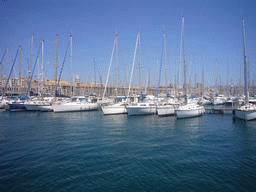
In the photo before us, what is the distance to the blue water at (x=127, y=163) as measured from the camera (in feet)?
30.3

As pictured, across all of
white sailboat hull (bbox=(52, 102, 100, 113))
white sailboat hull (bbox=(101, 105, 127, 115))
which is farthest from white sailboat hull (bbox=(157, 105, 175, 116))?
white sailboat hull (bbox=(52, 102, 100, 113))

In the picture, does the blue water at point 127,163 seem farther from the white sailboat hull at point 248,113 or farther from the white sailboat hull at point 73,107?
the white sailboat hull at point 73,107

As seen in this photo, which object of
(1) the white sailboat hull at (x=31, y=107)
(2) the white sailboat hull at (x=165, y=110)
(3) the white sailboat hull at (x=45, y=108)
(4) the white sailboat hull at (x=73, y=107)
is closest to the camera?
(2) the white sailboat hull at (x=165, y=110)

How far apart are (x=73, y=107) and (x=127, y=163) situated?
33.2 meters

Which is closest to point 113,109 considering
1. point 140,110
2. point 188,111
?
point 140,110

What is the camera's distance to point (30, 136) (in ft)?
61.6

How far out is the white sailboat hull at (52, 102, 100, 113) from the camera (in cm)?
4059

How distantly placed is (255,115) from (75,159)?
1095 inches

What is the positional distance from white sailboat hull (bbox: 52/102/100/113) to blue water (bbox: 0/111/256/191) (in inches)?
879

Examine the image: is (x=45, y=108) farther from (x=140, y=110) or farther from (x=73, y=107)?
(x=140, y=110)

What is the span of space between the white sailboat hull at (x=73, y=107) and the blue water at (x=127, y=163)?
22315mm

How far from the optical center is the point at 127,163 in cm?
1189

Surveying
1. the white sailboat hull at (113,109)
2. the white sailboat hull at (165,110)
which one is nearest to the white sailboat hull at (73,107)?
the white sailboat hull at (113,109)

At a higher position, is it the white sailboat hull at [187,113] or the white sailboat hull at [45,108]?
the white sailboat hull at [45,108]
